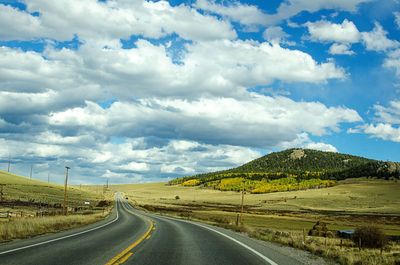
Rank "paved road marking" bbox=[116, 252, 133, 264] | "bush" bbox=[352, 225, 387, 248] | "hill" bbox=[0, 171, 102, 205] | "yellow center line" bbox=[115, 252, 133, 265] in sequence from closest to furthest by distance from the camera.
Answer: "yellow center line" bbox=[115, 252, 133, 265], "paved road marking" bbox=[116, 252, 133, 264], "bush" bbox=[352, 225, 387, 248], "hill" bbox=[0, 171, 102, 205]

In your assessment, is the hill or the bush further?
the hill

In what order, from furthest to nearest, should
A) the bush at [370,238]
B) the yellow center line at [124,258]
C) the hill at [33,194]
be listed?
the hill at [33,194] < the bush at [370,238] < the yellow center line at [124,258]

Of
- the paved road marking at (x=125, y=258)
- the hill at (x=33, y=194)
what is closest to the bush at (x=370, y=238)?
the paved road marking at (x=125, y=258)

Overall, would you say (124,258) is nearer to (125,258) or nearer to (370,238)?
(125,258)

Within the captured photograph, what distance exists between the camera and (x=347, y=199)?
170250 mm

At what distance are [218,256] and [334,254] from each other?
4846 mm

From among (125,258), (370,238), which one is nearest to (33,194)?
(370,238)

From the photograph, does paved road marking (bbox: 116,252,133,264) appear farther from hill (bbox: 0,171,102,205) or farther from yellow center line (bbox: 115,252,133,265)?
hill (bbox: 0,171,102,205)

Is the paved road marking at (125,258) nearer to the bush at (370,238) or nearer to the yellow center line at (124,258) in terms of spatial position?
the yellow center line at (124,258)

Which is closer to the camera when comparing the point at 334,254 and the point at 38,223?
the point at 334,254

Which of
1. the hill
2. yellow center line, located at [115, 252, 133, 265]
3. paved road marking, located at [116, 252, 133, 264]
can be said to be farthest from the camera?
the hill

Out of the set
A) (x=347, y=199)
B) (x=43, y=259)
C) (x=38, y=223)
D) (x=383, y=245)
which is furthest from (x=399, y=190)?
(x=43, y=259)

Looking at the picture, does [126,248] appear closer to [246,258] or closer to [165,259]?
[165,259]

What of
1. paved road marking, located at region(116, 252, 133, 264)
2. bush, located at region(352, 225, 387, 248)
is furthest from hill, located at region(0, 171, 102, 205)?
paved road marking, located at region(116, 252, 133, 264)
